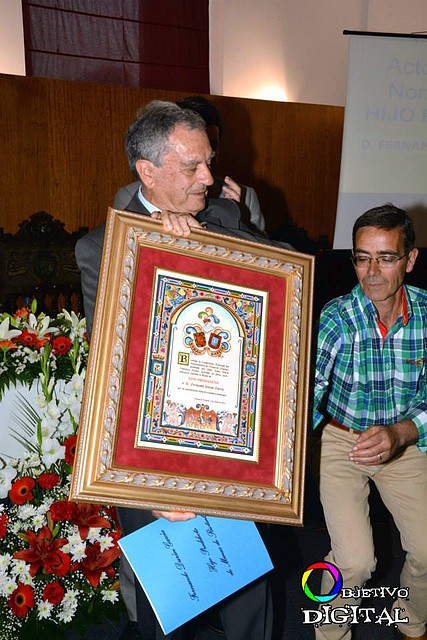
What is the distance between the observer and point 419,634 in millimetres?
2574

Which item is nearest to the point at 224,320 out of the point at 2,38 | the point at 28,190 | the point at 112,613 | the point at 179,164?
the point at 179,164

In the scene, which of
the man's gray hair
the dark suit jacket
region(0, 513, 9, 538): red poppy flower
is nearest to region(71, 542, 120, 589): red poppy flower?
region(0, 513, 9, 538): red poppy flower

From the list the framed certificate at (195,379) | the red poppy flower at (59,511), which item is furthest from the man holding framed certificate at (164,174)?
the red poppy flower at (59,511)

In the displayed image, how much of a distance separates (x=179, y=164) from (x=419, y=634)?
185 cm

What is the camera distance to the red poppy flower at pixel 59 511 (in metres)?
2.49

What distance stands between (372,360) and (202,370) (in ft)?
3.25

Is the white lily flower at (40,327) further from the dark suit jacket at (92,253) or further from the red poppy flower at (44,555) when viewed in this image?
the dark suit jacket at (92,253)

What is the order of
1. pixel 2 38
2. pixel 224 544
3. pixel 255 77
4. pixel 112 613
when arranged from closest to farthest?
pixel 224 544 → pixel 112 613 → pixel 2 38 → pixel 255 77

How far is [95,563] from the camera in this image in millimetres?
2562

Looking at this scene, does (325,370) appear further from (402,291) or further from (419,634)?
(419,634)

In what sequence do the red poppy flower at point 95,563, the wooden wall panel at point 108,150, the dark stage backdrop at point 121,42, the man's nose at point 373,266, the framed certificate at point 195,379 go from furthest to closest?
1. the dark stage backdrop at point 121,42
2. the wooden wall panel at point 108,150
3. the red poppy flower at point 95,563
4. the man's nose at point 373,266
5. the framed certificate at point 195,379

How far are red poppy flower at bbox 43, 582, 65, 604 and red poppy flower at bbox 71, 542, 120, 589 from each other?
0.29 feet

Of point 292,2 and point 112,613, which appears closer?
point 112,613

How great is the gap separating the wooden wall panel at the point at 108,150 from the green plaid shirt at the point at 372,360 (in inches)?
120
